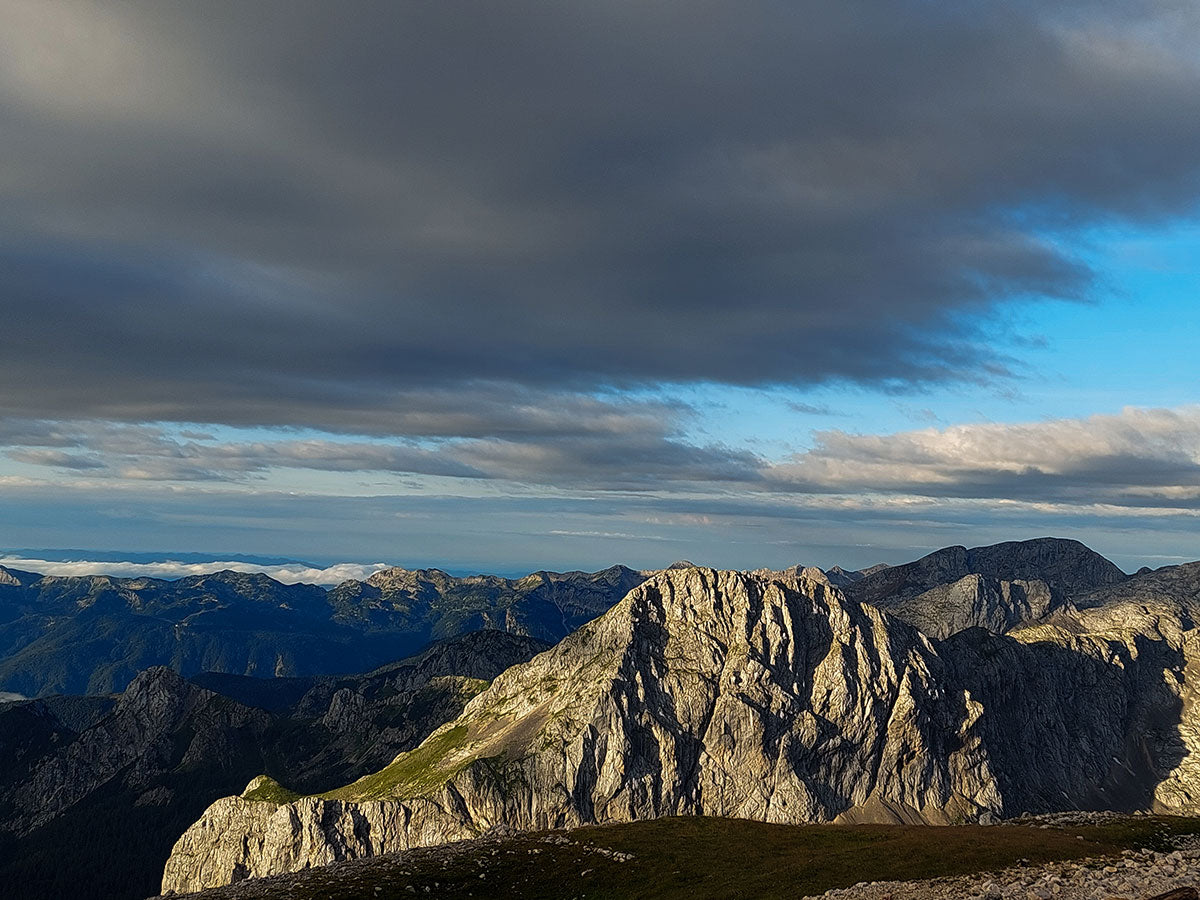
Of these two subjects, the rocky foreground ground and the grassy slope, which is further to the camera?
the grassy slope

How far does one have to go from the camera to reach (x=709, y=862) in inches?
4582

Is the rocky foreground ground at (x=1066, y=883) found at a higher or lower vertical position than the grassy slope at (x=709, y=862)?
higher

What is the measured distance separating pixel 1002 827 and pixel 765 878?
46.4 meters

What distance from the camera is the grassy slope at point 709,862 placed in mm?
98500

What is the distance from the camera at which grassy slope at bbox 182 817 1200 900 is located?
98.5 metres

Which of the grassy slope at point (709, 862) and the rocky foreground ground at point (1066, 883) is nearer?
the rocky foreground ground at point (1066, 883)

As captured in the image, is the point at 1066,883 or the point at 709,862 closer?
the point at 1066,883

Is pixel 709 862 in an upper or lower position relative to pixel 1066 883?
lower

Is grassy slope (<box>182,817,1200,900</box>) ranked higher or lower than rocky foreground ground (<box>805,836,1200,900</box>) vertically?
lower

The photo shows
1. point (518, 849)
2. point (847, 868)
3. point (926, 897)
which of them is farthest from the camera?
point (518, 849)

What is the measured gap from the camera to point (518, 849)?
122875 millimetres

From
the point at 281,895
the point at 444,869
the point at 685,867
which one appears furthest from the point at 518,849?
the point at 281,895

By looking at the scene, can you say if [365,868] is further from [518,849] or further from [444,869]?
[518,849]

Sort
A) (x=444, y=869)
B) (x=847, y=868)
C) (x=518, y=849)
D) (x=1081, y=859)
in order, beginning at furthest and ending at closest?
(x=518, y=849), (x=444, y=869), (x=847, y=868), (x=1081, y=859)
